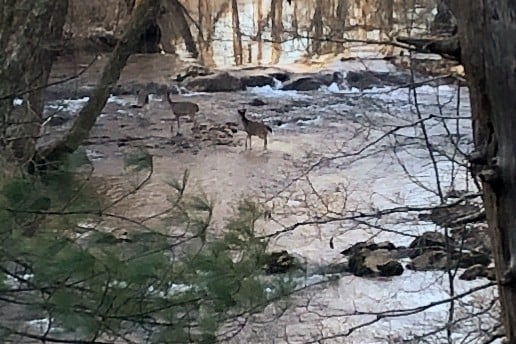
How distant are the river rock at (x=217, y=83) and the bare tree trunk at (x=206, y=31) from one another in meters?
1.98

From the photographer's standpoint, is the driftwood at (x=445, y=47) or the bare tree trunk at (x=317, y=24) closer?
the driftwood at (x=445, y=47)

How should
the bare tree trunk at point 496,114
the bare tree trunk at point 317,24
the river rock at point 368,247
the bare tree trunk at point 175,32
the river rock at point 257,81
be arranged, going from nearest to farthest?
the bare tree trunk at point 496,114, the river rock at point 368,247, the bare tree trunk at point 317,24, the river rock at point 257,81, the bare tree trunk at point 175,32

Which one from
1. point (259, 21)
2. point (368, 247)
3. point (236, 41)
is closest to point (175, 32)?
point (236, 41)

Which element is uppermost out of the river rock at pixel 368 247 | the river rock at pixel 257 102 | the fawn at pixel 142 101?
the fawn at pixel 142 101

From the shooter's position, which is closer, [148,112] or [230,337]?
[230,337]

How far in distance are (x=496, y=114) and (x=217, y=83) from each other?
11109 mm

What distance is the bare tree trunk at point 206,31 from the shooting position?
49.9 feet

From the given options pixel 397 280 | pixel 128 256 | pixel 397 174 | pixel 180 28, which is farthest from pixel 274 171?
pixel 180 28

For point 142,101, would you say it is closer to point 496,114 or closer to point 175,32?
point 175,32

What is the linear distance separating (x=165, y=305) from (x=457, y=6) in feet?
3.18

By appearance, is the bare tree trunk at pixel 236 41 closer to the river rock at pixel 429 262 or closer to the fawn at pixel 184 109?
the fawn at pixel 184 109

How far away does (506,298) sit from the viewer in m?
1.96

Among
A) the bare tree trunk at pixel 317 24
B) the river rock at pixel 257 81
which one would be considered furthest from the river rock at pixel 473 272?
the river rock at pixel 257 81

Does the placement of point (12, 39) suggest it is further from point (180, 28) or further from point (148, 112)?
point (180, 28)
